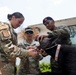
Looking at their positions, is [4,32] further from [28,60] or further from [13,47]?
[28,60]

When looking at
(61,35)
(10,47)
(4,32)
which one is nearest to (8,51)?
(10,47)

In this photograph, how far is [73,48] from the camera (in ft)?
3.95

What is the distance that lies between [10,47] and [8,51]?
0.15ft

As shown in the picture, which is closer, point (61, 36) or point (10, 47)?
point (61, 36)

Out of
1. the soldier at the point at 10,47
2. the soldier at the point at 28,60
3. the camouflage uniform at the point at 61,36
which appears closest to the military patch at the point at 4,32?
the soldier at the point at 10,47

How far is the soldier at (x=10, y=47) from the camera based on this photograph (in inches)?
71.4

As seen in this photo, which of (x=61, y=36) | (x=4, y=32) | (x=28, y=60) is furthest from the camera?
(x=28, y=60)

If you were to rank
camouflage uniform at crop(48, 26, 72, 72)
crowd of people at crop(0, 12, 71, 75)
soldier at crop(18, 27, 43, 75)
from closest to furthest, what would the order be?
camouflage uniform at crop(48, 26, 72, 72)
crowd of people at crop(0, 12, 71, 75)
soldier at crop(18, 27, 43, 75)

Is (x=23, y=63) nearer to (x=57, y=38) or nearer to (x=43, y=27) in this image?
(x=43, y=27)

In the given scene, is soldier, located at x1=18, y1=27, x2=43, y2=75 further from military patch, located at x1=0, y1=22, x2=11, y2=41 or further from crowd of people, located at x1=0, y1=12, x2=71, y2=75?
military patch, located at x1=0, y1=22, x2=11, y2=41

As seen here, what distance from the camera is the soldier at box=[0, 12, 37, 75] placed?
71.4 inches

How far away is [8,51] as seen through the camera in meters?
1.86

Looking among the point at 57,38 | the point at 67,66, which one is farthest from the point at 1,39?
the point at 67,66

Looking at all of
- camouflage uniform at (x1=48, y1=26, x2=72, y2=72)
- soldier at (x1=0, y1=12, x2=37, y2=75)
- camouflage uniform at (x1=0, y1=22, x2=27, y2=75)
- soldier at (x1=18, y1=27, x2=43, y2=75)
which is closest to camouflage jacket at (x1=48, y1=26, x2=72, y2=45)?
camouflage uniform at (x1=48, y1=26, x2=72, y2=72)
